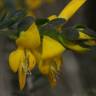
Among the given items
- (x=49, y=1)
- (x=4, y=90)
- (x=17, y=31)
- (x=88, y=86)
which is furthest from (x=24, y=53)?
(x=49, y=1)

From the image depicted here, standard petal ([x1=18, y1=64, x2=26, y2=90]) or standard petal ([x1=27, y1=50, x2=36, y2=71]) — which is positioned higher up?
standard petal ([x1=27, y1=50, x2=36, y2=71])

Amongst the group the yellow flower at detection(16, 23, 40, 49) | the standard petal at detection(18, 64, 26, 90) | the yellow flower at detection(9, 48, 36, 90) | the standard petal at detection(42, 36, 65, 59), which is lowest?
the standard petal at detection(18, 64, 26, 90)

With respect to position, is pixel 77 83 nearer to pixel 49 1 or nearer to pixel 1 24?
pixel 49 1

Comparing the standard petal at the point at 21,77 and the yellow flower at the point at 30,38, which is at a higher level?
the yellow flower at the point at 30,38
